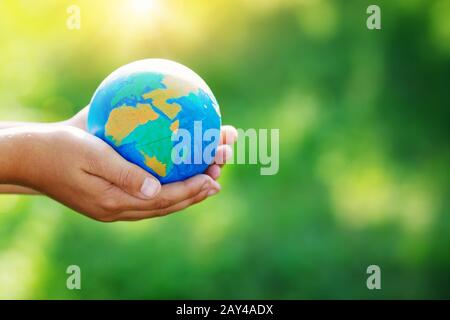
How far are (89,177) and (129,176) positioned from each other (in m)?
0.17

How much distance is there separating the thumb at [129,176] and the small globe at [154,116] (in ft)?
0.18

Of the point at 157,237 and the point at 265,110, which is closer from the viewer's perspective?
the point at 157,237

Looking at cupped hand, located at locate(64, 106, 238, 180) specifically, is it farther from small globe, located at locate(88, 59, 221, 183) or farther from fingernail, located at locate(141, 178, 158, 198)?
fingernail, located at locate(141, 178, 158, 198)

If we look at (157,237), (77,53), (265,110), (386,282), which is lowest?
(386,282)

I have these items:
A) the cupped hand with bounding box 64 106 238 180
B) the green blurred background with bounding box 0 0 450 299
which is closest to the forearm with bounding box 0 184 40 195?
the cupped hand with bounding box 64 106 238 180

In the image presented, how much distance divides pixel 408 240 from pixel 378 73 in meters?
1.49

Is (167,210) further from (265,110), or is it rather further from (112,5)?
(112,5)

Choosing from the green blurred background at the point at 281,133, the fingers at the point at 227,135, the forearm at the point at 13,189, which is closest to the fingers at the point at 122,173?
the fingers at the point at 227,135

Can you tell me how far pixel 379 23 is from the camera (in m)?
5.89

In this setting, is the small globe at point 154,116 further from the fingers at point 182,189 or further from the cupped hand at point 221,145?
the cupped hand at point 221,145

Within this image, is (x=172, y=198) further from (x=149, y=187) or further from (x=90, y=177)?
(x=90, y=177)

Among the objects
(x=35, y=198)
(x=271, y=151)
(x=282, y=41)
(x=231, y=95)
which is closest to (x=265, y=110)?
(x=231, y=95)

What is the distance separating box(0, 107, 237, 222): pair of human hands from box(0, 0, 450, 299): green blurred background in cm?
227

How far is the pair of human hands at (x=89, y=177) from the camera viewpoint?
2.61m
